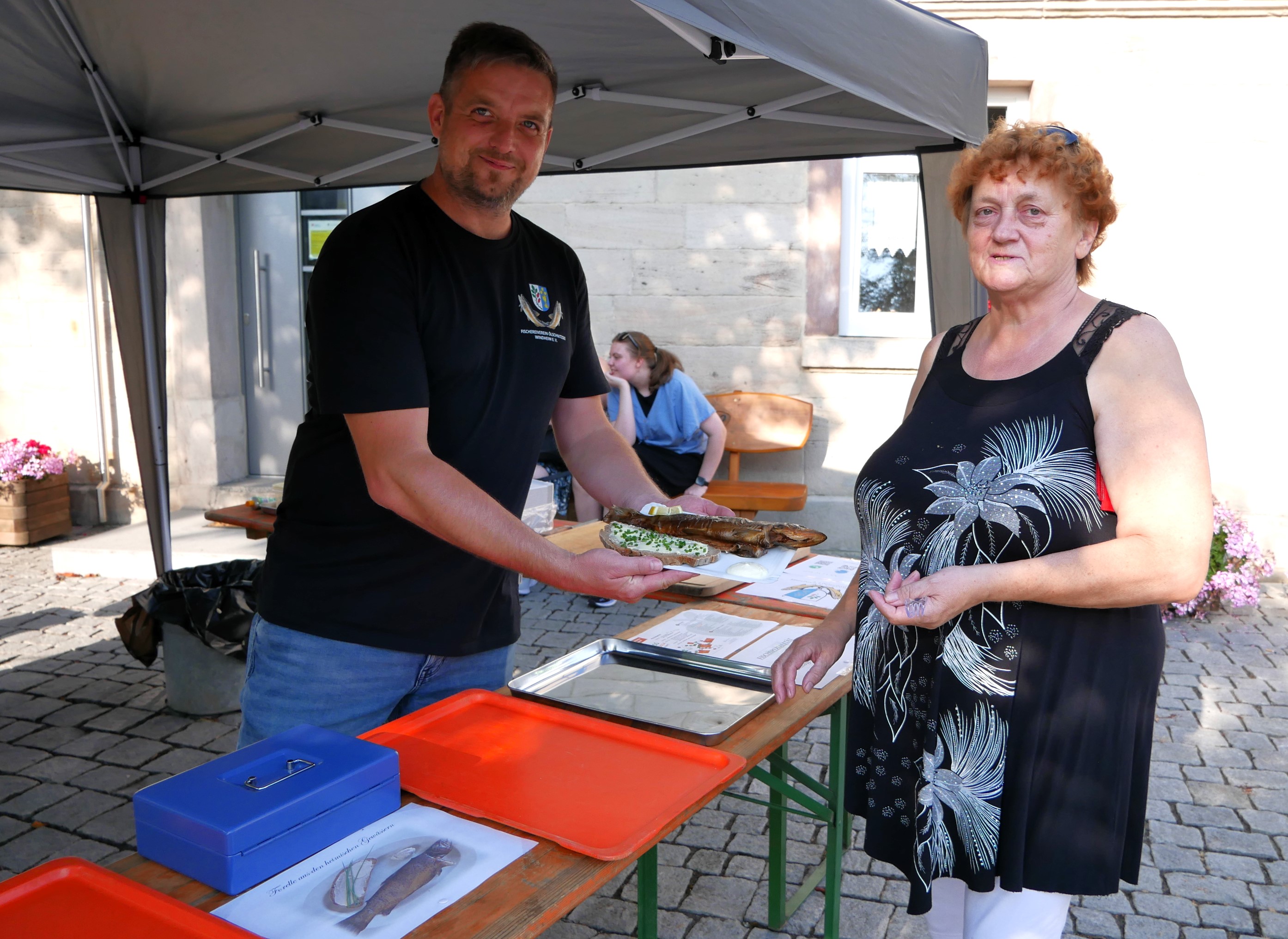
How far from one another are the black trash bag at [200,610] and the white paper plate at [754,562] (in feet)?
8.89

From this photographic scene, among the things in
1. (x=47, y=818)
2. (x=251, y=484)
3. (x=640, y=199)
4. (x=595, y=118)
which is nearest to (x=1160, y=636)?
(x=595, y=118)

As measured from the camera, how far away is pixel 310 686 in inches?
84.7

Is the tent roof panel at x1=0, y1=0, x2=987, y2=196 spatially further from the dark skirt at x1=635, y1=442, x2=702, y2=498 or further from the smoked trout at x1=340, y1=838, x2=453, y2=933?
the dark skirt at x1=635, y1=442, x2=702, y2=498

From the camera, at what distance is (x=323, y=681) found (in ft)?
7.04

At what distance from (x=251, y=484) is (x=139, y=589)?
66.3 inches

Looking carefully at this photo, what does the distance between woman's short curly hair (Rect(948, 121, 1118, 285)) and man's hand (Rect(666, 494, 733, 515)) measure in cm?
104

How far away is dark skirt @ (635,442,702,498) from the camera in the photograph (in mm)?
6934

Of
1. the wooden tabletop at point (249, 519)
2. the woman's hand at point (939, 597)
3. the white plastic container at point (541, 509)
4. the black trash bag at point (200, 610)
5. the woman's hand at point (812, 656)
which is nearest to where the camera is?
the woman's hand at point (939, 597)

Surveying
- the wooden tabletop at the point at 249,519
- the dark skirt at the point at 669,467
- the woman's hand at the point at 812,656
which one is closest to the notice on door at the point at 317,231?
the wooden tabletop at the point at 249,519

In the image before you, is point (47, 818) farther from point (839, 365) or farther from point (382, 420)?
point (839, 365)

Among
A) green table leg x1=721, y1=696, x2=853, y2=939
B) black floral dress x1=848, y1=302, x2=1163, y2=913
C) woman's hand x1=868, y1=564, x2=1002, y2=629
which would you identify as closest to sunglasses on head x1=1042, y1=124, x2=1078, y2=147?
black floral dress x1=848, y1=302, x2=1163, y2=913

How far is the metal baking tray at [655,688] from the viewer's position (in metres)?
1.97

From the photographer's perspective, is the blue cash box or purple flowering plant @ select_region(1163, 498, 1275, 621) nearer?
the blue cash box

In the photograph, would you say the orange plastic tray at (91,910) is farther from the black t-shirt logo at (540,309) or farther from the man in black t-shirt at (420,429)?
the black t-shirt logo at (540,309)
